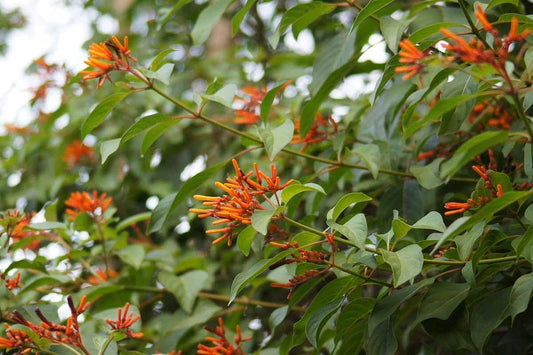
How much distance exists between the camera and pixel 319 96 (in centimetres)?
137

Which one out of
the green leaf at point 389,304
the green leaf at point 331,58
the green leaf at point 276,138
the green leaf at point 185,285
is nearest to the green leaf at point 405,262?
the green leaf at point 389,304

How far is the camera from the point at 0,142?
301 cm

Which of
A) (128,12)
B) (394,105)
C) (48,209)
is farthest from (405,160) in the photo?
(128,12)

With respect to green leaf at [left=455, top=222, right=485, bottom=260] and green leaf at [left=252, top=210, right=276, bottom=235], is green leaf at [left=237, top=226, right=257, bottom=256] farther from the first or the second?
green leaf at [left=455, top=222, right=485, bottom=260]

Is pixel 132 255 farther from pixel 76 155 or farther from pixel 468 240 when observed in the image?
pixel 76 155

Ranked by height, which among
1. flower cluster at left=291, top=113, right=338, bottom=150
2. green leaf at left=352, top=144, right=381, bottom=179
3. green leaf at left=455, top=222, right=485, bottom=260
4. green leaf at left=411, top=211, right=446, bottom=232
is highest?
green leaf at left=411, top=211, right=446, bottom=232

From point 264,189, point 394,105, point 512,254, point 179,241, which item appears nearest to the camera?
point 264,189

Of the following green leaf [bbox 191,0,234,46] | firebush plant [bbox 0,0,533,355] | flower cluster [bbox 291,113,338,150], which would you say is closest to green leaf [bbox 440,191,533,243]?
firebush plant [bbox 0,0,533,355]

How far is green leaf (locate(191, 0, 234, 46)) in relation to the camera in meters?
1.44

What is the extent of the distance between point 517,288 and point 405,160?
2.43 ft

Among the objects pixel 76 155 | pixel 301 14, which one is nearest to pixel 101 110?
pixel 301 14

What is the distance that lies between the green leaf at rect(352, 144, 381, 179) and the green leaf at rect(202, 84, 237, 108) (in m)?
0.29

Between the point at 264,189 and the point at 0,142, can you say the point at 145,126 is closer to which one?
the point at 264,189

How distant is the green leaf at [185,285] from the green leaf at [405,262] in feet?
2.63
